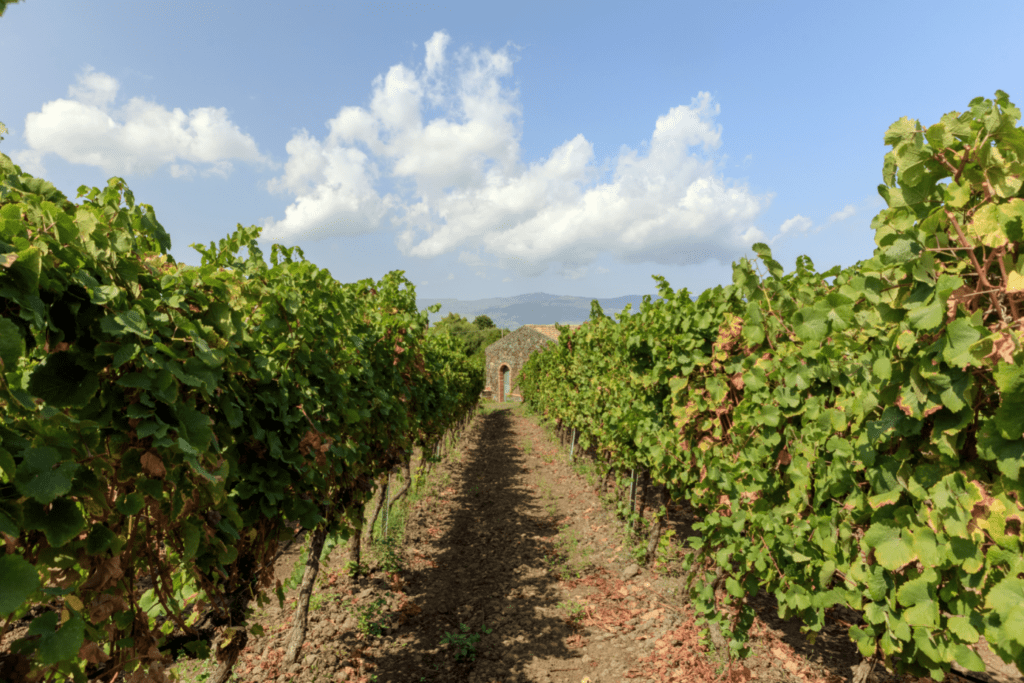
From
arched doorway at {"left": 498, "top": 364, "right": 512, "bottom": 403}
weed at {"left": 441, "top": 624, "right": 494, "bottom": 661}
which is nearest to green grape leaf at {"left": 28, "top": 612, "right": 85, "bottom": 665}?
weed at {"left": 441, "top": 624, "right": 494, "bottom": 661}

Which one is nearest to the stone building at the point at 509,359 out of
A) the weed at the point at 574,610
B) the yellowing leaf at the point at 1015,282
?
the weed at the point at 574,610

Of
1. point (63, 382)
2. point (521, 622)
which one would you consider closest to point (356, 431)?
point (63, 382)

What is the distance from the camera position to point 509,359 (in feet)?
133

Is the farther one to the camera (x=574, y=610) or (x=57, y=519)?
(x=574, y=610)

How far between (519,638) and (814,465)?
357 centimetres

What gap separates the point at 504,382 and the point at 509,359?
7.57ft

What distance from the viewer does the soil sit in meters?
4.30

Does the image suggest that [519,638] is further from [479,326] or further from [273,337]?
[479,326]

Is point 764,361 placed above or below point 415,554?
above

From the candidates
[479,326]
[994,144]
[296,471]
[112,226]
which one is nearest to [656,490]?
[296,471]

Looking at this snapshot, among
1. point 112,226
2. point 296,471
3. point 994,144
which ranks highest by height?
point 994,144

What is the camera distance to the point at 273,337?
121 inches

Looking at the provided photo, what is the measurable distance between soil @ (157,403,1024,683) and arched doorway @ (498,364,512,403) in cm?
3210

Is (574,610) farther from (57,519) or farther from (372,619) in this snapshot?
(57,519)
